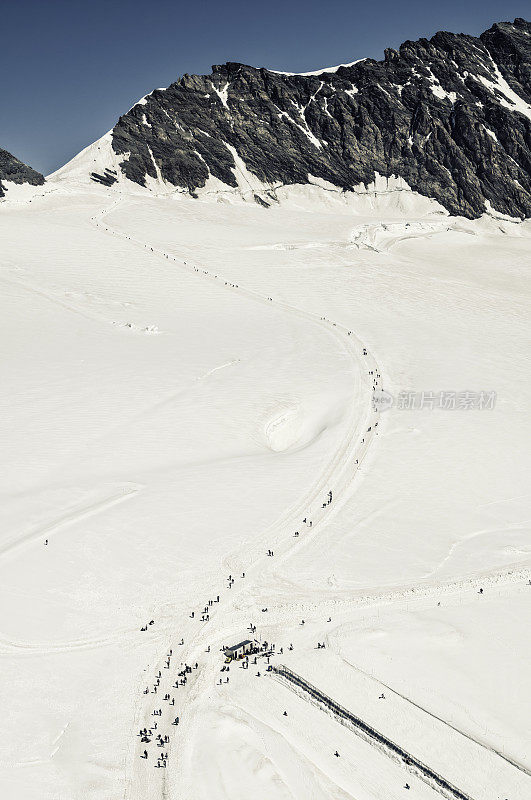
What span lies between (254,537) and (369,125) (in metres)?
149

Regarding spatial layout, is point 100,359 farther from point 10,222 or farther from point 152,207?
point 152,207

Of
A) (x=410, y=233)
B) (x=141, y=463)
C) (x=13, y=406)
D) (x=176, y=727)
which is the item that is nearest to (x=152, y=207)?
(x=410, y=233)

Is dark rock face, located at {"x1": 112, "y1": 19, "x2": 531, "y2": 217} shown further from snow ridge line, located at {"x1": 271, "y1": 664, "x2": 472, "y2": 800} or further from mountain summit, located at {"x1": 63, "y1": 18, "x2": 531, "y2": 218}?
snow ridge line, located at {"x1": 271, "y1": 664, "x2": 472, "y2": 800}

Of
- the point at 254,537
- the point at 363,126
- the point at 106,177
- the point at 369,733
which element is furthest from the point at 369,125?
the point at 369,733

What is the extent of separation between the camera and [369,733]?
20406 millimetres

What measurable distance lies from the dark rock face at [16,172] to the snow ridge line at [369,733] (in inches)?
4281

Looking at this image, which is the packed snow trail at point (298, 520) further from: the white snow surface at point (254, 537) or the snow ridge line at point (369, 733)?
the snow ridge line at point (369, 733)

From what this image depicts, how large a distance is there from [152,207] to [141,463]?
268 feet

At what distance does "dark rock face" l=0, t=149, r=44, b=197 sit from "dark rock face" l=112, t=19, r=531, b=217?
97.5 feet

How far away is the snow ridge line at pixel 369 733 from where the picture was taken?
18547 millimetres

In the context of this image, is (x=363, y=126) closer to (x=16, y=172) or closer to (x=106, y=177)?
(x=106, y=177)

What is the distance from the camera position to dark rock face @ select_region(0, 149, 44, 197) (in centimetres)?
11306

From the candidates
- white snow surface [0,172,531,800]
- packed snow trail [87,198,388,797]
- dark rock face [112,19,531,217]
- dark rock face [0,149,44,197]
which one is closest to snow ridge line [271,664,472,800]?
white snow surface [0,172,531,800]

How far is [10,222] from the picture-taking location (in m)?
92.8
